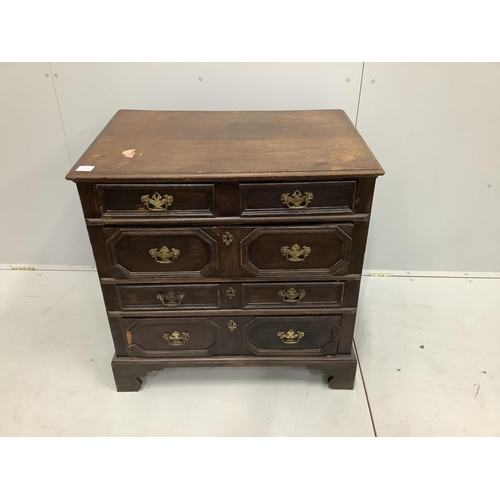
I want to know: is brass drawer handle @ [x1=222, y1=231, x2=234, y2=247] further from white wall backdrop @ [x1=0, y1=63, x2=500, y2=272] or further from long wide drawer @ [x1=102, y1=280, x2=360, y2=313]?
white wall backdrop @ [x1=0, y1=63, x2=500, y2=272]

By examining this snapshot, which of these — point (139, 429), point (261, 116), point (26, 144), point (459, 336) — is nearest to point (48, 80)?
point (26, 144)

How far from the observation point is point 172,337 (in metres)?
1.73

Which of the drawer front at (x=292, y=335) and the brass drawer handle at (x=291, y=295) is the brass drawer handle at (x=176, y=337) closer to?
the drawer front at (x=292, y=335)

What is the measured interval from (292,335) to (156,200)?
0.74 metres

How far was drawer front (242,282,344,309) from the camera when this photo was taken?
5.31ft

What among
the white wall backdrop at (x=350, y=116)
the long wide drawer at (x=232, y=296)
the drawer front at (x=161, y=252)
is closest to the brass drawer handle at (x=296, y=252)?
the long wide drawer at (x=232, y=296)

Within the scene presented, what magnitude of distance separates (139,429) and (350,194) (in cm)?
116

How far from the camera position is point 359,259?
1.56 metres

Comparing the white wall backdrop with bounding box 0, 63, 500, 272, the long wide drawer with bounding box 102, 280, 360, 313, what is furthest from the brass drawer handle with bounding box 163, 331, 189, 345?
the white wall backdrop with bounding box 0, 63, 500, 272

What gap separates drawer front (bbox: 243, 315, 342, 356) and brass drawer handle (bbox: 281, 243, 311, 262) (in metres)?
0.27

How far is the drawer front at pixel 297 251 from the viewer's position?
1.49m

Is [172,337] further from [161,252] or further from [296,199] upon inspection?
[296,199]

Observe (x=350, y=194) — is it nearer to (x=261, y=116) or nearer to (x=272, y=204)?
(x=272, y=204)

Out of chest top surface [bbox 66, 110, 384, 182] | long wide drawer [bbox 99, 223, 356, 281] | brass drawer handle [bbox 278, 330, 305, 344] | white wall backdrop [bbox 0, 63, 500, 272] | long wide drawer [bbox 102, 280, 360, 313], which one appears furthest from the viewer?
white wall backdrop [bbox 0, 63, 500, 272]
